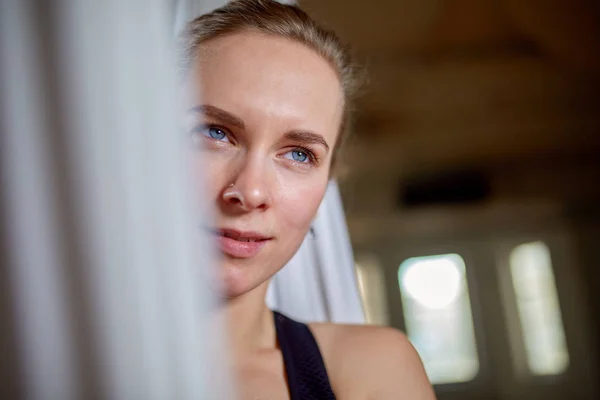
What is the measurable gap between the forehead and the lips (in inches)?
4.7

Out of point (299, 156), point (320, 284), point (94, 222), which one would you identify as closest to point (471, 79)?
point (320, 284)

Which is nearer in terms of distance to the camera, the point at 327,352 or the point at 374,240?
the point at 327,352

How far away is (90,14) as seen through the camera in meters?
0.28

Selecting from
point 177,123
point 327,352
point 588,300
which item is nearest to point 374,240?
point 588,300

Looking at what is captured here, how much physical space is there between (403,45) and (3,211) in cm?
334

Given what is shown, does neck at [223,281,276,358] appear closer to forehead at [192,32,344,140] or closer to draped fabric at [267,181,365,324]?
draped fabric at [267,181,365,324]

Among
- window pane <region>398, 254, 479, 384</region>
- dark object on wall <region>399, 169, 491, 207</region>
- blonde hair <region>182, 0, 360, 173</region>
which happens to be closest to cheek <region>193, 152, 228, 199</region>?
blonde hair <region>182, 0, 360, 173</region>

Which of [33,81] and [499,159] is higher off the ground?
[499,159]

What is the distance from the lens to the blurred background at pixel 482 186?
3.23 m

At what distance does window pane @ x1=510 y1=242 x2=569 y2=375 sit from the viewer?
7.14m

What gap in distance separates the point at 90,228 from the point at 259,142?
38cm

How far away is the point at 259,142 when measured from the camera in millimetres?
637

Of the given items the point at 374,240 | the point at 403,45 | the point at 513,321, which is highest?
the point at 403,45

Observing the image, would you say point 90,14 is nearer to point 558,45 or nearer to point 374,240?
point 558,45
